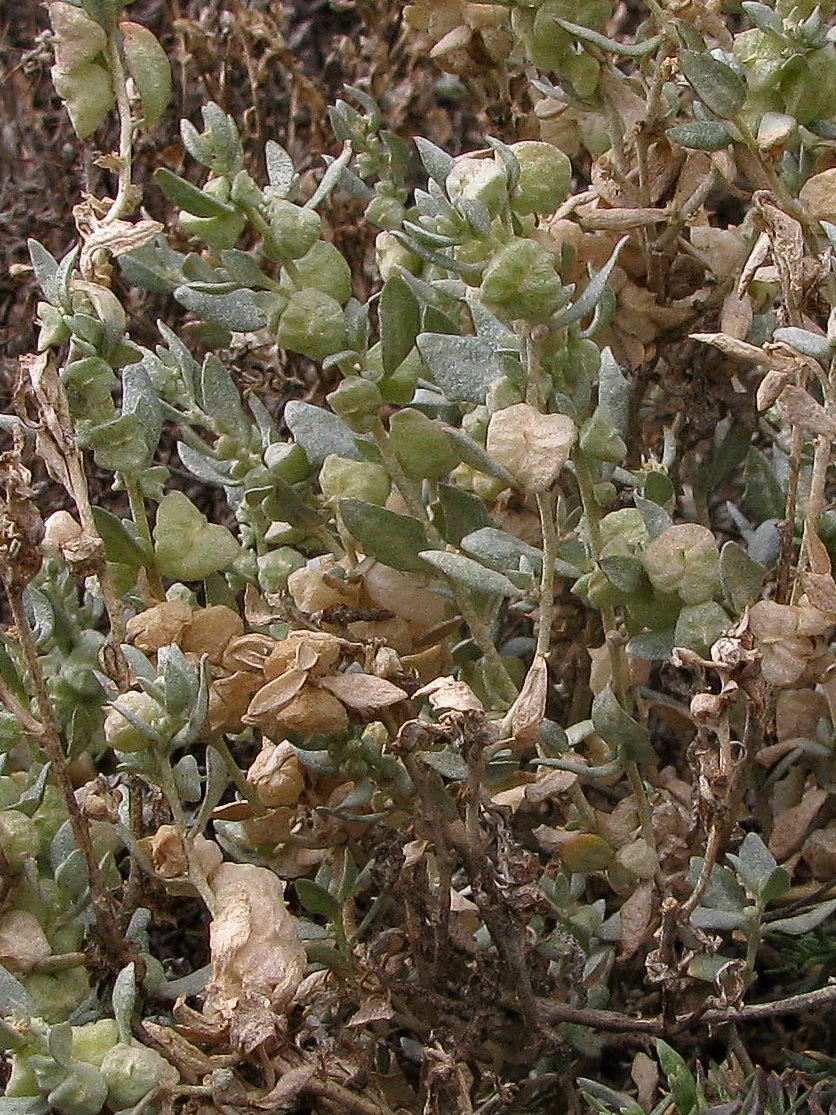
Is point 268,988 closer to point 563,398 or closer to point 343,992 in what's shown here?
point 343,992

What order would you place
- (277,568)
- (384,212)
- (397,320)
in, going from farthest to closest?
(384,212) → (277,568) → (397,320)

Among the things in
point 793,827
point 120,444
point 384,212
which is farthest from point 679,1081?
point 384,212

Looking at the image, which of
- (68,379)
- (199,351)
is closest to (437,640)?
(68,379)

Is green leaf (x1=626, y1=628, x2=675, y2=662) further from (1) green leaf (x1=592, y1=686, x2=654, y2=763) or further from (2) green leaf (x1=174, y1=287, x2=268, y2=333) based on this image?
(2) green leaf (x1=174, y1=287, x2=268, y2=333)

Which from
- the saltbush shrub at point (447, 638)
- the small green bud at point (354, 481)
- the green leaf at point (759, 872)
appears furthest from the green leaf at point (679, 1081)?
the small green bud at point (354, 481)

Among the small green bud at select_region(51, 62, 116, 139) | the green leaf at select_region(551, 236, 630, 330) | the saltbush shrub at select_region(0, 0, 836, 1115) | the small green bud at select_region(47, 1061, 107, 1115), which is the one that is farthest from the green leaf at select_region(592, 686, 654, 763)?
the small green bud at select_region(51, 62, 116, 139)

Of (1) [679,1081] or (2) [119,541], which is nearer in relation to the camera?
(1) [679,1081]

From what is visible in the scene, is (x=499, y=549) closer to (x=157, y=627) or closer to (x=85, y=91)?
(x=157, y=627)
